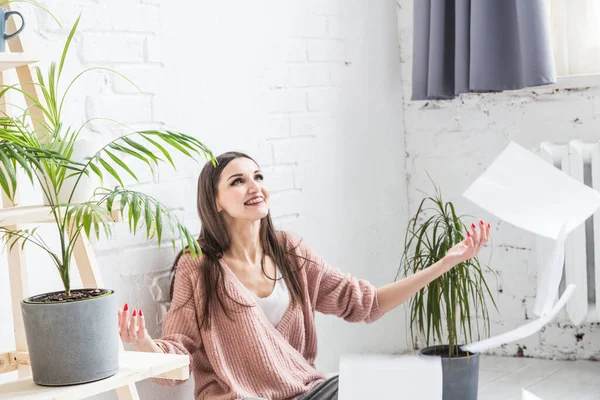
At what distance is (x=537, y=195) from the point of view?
3.93 feet

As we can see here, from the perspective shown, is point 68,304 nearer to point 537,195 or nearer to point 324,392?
point 537,195

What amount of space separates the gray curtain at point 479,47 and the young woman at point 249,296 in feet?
2.57

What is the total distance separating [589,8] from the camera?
8.31ft

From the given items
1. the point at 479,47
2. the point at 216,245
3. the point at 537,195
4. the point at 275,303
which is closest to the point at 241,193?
the point at 216,245

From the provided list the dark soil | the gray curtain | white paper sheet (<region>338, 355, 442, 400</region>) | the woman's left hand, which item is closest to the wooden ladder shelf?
the dark soil

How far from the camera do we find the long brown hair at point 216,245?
1.84 meters

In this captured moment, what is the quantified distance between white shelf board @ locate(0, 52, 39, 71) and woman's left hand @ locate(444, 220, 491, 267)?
0.95m

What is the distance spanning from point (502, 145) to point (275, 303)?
1.16 metres

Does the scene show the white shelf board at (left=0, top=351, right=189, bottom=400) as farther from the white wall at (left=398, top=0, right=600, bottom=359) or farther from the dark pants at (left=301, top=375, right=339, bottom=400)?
the white wall at (left=398, top=0, right=600, bottom=359)

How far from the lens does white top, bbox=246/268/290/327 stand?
75.0 inches

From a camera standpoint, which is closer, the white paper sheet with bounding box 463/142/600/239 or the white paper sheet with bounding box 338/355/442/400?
the white paper sheet with bounding box 338/355/442/400

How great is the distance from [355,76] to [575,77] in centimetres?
67

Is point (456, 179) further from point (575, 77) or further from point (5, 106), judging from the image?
point (5, 106)

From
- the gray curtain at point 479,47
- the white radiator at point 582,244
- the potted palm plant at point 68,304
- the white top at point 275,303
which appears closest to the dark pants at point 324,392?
the white top at point 275,303
